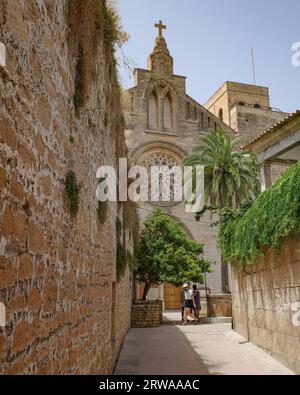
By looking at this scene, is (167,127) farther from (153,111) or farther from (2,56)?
(2,56)

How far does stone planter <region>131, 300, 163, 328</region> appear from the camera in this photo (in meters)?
14.7

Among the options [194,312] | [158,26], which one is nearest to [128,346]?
[194,312]

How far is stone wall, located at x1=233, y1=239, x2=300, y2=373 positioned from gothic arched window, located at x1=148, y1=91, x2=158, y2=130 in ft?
47.5

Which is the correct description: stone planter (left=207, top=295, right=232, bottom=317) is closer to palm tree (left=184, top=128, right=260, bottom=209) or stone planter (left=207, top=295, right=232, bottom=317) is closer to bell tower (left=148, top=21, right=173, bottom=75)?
palm tree (left=184, top=128, right=260, bottom=209)

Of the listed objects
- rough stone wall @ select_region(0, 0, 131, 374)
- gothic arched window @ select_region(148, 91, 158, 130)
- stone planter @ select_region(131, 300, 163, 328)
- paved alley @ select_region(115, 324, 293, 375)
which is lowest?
paved alley @ select_region(115, 324, 293, 375)

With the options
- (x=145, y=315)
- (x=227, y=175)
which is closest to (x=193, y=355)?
(x=145, y=315)

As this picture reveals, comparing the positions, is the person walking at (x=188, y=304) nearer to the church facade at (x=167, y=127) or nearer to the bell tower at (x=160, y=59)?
the church facade at (x=167, y=127)

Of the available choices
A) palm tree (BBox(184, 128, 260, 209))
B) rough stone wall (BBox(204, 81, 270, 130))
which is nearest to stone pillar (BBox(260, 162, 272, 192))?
palm tree (BBox(184, 128, 260, 209))

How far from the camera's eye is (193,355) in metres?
8.73

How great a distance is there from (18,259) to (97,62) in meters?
3.63

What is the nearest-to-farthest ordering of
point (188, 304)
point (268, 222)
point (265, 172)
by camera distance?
point (268, 222) < point (265, 172) < point (188, 304)

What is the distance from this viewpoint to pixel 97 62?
16.8 ft

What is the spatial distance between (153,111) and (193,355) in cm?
1748

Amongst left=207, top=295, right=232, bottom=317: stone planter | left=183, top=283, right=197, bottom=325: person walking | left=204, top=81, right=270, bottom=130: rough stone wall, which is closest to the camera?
left=183, top=283, right=197, bottom=325: person walking
